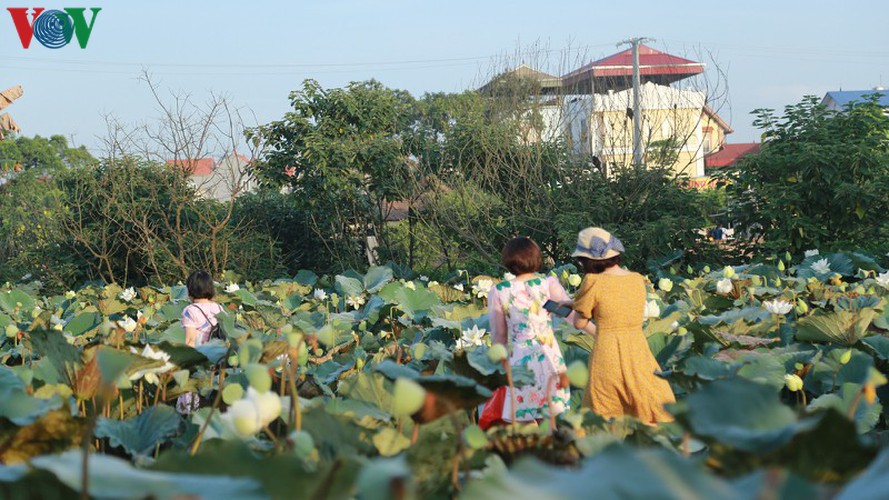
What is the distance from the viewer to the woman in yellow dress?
3.70 metres

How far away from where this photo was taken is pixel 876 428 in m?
4.30

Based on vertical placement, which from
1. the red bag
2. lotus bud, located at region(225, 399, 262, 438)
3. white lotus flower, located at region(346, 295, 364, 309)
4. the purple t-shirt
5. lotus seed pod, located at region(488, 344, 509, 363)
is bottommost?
white lotus flower, located at region(346, 295, 364, 309)

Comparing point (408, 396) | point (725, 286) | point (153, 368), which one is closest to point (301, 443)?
point (408, 396)

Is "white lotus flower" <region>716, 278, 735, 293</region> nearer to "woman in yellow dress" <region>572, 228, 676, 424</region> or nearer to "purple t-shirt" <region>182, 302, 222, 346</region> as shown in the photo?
"woman in yellow dress" <region>572, 228, 676, 424</region>

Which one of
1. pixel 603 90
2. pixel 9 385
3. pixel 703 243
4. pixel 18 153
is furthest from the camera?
pixel 18 153

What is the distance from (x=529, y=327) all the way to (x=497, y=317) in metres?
0.14

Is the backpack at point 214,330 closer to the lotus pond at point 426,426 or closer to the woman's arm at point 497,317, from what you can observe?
the lotus pond at point 426,426

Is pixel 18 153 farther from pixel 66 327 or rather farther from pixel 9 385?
pixel 9 385

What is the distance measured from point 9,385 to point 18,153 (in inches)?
1505

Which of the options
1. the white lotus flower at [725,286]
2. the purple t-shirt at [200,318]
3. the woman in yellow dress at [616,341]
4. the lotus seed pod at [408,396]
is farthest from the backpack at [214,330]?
the lotus seed pod at [408,396]

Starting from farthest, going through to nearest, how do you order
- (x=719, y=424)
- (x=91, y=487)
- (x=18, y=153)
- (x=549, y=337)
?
(x=18, y=153), (x=549, y=337), (x=719, y=424), (x=91, y=487)

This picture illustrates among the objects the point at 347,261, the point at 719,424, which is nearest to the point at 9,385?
the point at 719,424

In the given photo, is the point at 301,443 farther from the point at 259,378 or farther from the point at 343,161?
the point at 343,161

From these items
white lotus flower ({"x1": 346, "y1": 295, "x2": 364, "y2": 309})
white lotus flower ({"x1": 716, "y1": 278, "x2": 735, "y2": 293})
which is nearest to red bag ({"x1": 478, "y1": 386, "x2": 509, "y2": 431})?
white lotus flower ({"x1": 716, "y1": 278, "x2": 735, "y2": 293})
